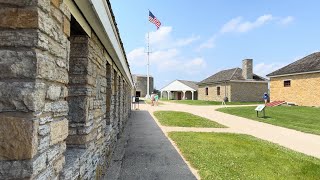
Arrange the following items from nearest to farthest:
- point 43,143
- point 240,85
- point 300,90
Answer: point 43,143, point 300,90, point 240,85

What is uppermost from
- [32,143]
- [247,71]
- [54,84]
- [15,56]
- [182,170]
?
[247,71]

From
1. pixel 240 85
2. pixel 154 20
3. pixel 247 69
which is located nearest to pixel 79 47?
pixel 154 20

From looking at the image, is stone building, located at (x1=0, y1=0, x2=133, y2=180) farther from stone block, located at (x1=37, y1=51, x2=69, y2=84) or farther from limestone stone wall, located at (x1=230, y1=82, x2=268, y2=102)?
limestone stone wall, located at (x1=230, y1=82, x2=268, y2=102)

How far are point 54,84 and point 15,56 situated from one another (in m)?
0.52

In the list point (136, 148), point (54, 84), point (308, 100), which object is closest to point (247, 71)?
point (308, 100)

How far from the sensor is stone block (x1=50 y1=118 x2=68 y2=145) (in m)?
2.43

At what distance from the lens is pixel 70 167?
3.07 meters

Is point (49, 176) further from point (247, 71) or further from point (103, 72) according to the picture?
point (247, 71)

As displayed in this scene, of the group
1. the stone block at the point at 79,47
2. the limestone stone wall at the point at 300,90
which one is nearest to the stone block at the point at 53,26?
the stone block at the point at 79,47

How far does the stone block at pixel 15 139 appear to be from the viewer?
195 centimetres

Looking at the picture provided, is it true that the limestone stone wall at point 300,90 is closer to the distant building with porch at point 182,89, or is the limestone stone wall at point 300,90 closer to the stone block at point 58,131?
the distant building with porch at point 182,89

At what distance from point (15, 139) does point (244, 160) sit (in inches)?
268

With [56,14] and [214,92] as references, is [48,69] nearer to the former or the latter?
[56,14]

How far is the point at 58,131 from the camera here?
2.60m
